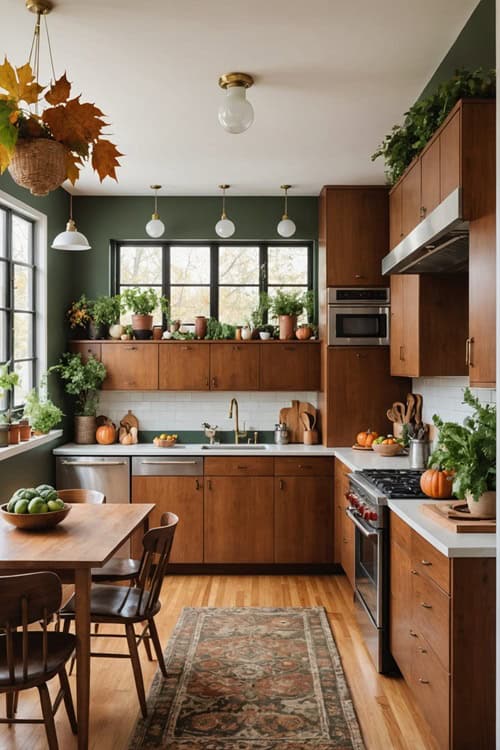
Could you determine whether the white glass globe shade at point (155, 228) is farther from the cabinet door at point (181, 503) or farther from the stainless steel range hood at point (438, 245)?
the stainless steel range hood at point (438, 245)

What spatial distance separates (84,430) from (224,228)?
2151mm

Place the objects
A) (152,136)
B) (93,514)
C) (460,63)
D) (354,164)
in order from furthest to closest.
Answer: (354,164) → (152,136) → (93,514) → (460,63)

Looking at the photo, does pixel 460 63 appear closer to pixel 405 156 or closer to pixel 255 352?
pixel 405 156

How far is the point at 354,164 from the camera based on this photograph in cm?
541

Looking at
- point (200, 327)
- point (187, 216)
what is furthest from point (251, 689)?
point (187, 216)

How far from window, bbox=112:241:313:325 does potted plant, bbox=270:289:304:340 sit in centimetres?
31

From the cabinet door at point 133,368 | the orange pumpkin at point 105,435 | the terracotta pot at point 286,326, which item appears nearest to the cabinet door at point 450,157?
the terracotta pot at point 286,326

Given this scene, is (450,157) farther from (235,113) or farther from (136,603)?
(136,603)

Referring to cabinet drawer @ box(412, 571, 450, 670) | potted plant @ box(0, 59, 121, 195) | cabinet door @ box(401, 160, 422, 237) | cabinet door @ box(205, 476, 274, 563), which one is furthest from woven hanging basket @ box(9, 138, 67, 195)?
cabinet door @ box(205, 476, 274, 563)

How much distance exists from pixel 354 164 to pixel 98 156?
317 centimetres

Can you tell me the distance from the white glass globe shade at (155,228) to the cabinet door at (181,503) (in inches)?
81.9

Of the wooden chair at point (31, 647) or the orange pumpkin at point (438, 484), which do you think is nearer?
the wooden chair at point (31, 647)

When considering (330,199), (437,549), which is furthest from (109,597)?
(330,199)

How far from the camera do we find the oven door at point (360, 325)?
5766 millimetres
